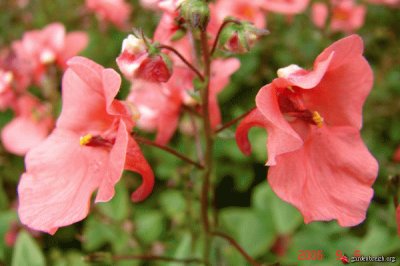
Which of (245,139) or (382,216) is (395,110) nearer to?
(382,216)

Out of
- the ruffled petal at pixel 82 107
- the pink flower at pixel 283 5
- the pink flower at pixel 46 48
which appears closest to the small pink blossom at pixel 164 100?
the ruffled petal at pixel 82 107

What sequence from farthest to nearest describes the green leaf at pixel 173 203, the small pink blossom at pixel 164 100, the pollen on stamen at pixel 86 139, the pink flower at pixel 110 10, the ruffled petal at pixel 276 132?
1. the pink flower at pixel 110 10
2. the green leaf at pixel 173 203
3. the small pink blossom at pixel 164 100
4. the pollen on stamen at pixel 86 139
5. the ruffled petal at pixel 276 132

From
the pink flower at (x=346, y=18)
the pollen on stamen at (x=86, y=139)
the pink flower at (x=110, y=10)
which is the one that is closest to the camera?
the pollen on stamen at (x=86, y=139)

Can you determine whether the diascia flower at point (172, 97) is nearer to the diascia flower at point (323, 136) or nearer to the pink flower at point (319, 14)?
the diascia flower at point (323, 136)

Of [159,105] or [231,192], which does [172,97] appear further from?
[231,192]

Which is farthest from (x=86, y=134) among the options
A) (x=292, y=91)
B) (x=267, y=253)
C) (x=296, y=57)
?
(x=296, y=57)

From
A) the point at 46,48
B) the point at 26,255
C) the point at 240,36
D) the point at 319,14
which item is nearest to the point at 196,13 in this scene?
the point at 240,36

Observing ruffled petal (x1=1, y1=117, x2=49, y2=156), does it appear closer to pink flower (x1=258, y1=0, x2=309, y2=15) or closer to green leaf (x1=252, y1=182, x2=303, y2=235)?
green leaf (x1=252, y1=182, x2=303, y2=235)

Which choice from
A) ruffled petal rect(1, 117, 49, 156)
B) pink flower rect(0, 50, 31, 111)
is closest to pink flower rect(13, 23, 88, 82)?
pink flower rect(0, 50, 31, 111)
